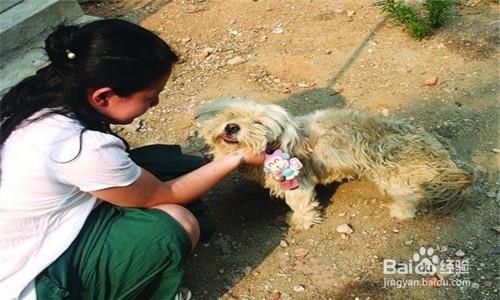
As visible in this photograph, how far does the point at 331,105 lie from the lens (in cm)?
429

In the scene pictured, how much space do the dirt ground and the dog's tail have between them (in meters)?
0.16

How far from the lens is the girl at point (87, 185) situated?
2213 millimetres

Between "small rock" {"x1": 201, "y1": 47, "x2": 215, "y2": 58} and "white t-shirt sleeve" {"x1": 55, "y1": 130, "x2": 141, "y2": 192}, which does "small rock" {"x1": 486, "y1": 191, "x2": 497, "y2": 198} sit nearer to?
"white t-shirt sleeve" {"x1": 55, "y1": 130, "x2": 141, "y2": 192}

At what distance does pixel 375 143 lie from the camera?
10.6 ft

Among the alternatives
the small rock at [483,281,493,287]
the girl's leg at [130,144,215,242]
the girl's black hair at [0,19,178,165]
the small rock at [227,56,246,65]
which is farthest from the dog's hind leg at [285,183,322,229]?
the small rock at [227,56,246,65]

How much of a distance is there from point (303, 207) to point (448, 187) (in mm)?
850

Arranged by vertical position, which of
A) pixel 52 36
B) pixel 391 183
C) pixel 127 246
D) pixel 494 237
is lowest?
pixel 494 237

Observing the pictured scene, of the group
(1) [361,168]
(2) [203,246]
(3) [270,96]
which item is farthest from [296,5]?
(2) [203,246]

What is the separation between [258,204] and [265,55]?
5.71ft

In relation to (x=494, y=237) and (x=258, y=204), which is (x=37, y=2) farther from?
(x=494, y=237)

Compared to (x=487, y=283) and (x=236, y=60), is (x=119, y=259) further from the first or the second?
(x=236, y=60)

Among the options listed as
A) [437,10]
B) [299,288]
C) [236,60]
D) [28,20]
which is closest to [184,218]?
[299,288]

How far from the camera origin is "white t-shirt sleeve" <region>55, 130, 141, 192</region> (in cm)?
221

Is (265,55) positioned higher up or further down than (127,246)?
further down
